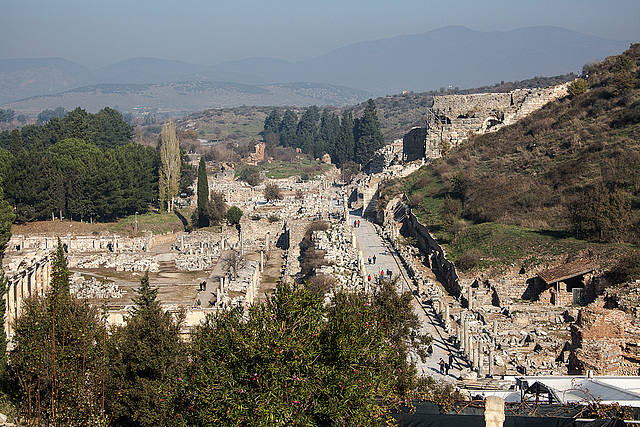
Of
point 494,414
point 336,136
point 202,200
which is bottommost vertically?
point 202,200

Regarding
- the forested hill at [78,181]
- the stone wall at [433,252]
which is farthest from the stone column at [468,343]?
the forested hill at [78,181]

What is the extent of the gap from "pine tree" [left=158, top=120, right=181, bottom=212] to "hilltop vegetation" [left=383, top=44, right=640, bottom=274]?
1938cm

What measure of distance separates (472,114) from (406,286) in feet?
110

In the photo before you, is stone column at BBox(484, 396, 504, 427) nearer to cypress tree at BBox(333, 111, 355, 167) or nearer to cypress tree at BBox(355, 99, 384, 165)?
cypress tree at BBox(355, 99, 384, 165)

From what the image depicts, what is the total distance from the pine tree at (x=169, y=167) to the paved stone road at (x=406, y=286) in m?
16.0

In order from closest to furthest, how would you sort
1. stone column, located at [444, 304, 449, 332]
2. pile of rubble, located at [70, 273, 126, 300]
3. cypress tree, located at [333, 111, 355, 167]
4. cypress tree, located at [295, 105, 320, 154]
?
stone column, located at [444, 304, 449, 332] → pile of rubble, located at [70, 273, 126, 300] → cypress tree, located at [333, 111, 355, 167] → cypress tree, located at [295, 105, 320, 154]

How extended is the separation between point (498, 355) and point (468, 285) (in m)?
7.99

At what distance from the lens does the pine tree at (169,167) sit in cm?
5847

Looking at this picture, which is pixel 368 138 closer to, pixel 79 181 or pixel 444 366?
pixel 79 181

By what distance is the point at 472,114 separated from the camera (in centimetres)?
5962

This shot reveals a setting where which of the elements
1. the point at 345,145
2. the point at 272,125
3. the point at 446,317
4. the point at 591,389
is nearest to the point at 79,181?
the point at 446,317

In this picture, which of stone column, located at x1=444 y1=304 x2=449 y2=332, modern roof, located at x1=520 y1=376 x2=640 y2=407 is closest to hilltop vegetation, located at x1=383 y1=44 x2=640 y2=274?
stone column, located at x1=444 y1=304 x2=449 y2=332

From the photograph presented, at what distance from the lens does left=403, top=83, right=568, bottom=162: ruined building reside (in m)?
56.9

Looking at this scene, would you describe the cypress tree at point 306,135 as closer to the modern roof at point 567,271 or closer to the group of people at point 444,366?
the modern roof at point 567,271
